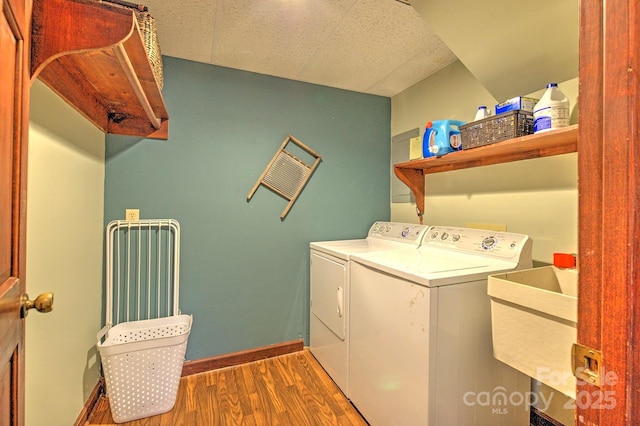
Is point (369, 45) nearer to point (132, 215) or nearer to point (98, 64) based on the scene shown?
point (98, 64)

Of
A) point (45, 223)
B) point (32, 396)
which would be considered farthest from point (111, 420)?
point (45, 223)

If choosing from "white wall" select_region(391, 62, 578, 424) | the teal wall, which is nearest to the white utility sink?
"white wall" select_region(391, 62, 578, 424)

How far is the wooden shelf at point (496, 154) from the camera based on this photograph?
1.31 meters

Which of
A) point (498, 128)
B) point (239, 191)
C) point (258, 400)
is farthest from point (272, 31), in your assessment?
point (258, 400)

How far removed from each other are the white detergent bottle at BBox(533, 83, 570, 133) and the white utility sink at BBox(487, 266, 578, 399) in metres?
0.64

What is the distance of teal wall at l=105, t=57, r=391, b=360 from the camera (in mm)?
2043

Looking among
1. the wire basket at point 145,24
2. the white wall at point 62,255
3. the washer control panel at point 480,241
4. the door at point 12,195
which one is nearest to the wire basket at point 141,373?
the white wall at point 62,255

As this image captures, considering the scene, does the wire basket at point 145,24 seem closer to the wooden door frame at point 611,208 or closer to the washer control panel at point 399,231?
the wooden door frame at point 611,208

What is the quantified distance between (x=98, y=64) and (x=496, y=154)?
2.06 meters

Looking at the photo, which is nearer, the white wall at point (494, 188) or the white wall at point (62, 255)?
the white wall at point (62, 255)

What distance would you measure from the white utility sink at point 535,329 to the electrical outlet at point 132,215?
2074 mm

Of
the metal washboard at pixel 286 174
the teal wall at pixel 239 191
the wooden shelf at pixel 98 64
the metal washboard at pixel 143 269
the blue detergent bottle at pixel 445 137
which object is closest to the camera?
the wooden shelf at pixel 98 64

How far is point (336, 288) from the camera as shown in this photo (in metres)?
1.93

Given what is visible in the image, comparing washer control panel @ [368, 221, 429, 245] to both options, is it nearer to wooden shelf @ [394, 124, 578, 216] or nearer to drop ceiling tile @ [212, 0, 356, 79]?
wooden shelf @ [394, 124, 578, 216]
